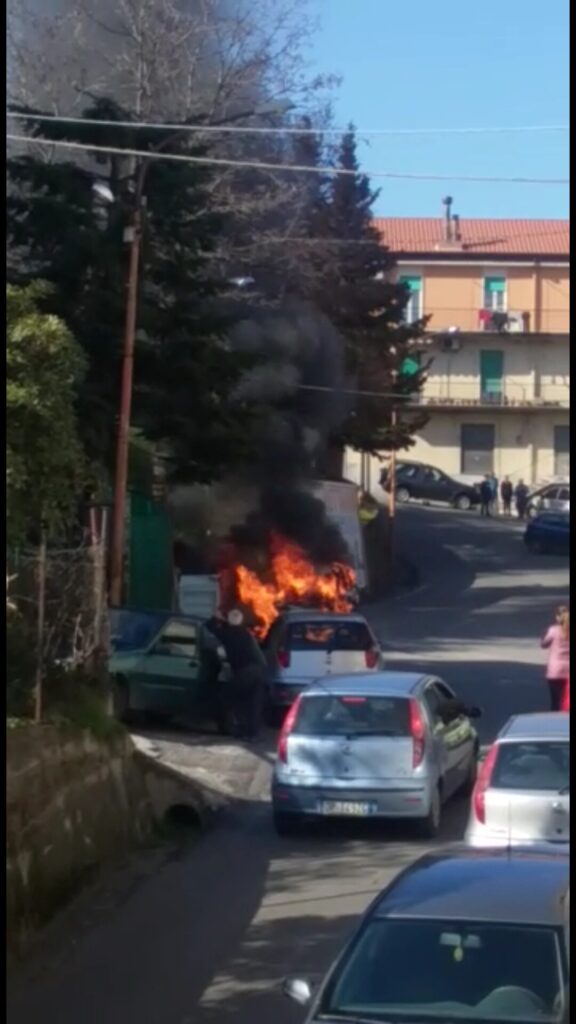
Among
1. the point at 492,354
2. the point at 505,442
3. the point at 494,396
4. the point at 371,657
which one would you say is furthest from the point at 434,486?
the point at 371,657

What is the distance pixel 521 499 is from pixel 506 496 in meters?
1.09

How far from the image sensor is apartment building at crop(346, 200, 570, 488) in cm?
7019

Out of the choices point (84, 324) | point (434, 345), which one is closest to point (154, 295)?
point (84, 324)

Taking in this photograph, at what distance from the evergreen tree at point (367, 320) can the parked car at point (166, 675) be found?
25.6 m

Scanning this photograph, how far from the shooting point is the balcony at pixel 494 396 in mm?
69188

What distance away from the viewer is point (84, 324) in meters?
25.6

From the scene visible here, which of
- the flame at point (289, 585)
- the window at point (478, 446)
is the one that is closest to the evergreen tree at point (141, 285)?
the flame at point (289, 585)

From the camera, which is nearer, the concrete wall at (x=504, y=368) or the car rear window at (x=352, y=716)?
the car rear window at (x=352, y=716)

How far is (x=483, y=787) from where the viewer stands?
1380 cm

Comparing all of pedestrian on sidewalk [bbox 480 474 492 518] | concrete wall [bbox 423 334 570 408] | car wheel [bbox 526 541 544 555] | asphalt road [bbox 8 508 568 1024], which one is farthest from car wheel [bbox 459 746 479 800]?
concrete wall [bbox 423 334 570 408]

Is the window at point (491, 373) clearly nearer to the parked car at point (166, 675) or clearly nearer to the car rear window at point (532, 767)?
the parked car at point (166, 675)

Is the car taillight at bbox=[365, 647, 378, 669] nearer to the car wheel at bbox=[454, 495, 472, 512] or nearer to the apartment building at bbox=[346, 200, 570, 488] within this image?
the apartment building at bbox=[346, 200, 570, 488]

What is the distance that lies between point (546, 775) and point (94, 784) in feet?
11.9

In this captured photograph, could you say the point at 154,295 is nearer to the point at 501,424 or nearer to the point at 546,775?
the point at 546,775
